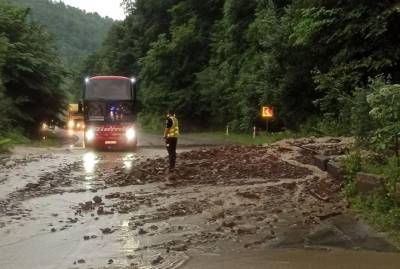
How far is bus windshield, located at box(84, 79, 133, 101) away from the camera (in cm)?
2769

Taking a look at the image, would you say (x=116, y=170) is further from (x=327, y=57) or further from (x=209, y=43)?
(x=209, y=43)

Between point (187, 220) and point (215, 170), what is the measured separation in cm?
637

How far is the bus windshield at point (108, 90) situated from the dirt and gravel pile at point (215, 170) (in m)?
8.12

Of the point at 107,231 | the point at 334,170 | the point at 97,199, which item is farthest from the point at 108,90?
the point at 107,231

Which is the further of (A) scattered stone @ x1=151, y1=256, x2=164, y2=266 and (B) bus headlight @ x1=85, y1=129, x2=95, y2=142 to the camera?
(B) bus headlight @ x1=85, y1=129, x2=95, y2=142

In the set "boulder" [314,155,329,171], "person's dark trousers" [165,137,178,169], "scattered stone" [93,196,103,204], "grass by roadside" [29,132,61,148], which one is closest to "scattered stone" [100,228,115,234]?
"scattered stone" [93,196,103,204]

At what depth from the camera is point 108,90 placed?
2789 centimetres

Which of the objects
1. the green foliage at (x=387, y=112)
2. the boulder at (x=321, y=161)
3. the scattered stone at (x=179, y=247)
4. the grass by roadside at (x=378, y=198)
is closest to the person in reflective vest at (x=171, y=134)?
the boulder at (x=321, y=161)

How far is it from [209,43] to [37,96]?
20.1 meters

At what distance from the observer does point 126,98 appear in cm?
2786

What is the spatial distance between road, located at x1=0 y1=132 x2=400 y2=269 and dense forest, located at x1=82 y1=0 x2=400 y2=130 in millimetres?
3285

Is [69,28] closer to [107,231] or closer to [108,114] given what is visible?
[108,114]

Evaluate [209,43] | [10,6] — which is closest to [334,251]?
[10,6]

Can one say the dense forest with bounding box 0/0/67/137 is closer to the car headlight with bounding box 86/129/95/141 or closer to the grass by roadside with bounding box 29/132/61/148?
the grass by roadside with bounding box 29/132/61/148
